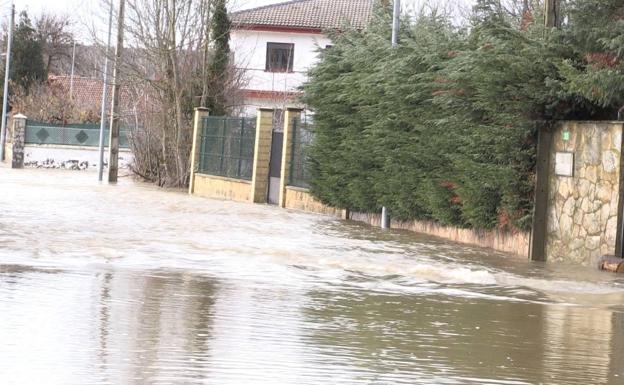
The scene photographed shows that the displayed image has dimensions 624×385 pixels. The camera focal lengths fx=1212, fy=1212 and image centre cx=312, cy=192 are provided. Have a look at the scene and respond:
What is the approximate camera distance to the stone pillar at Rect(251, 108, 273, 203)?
31.4 m

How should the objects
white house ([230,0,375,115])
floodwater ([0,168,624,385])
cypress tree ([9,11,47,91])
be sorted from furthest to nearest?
cypress tree ([9,11,47,91]), white house ([230,0,375,115]), floodwater ([0,168,624,385])

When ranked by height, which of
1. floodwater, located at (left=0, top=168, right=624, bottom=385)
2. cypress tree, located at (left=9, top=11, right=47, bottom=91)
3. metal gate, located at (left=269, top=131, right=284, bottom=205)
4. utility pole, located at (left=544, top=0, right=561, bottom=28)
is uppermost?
cypress tree, located at (left=9, top=11, right=47, bottom=91)

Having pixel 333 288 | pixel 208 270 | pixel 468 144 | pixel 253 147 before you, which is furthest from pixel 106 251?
pixel 253 147

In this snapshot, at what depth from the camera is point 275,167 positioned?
3128 cm

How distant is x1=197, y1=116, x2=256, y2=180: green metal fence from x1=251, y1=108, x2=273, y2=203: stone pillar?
593 mm

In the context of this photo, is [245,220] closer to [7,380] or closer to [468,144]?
[468,144]

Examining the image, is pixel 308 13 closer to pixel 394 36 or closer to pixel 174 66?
pixel 174 66

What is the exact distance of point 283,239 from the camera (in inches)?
739

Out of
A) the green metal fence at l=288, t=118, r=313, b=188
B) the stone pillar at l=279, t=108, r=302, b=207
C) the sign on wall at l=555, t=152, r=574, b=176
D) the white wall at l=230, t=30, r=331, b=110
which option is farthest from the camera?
the white wall at l=230, t=30, r=331, b=110

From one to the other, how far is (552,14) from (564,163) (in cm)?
213

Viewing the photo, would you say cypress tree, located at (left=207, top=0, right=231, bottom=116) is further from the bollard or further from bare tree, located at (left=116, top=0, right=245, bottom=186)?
the bollard

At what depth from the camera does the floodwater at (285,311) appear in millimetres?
7824

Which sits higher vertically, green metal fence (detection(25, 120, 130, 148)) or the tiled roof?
the tiled roof

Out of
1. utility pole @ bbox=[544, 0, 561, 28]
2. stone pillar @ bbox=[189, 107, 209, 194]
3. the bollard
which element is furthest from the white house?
utility pole @ bbox=[544, 0, 561, 28]
